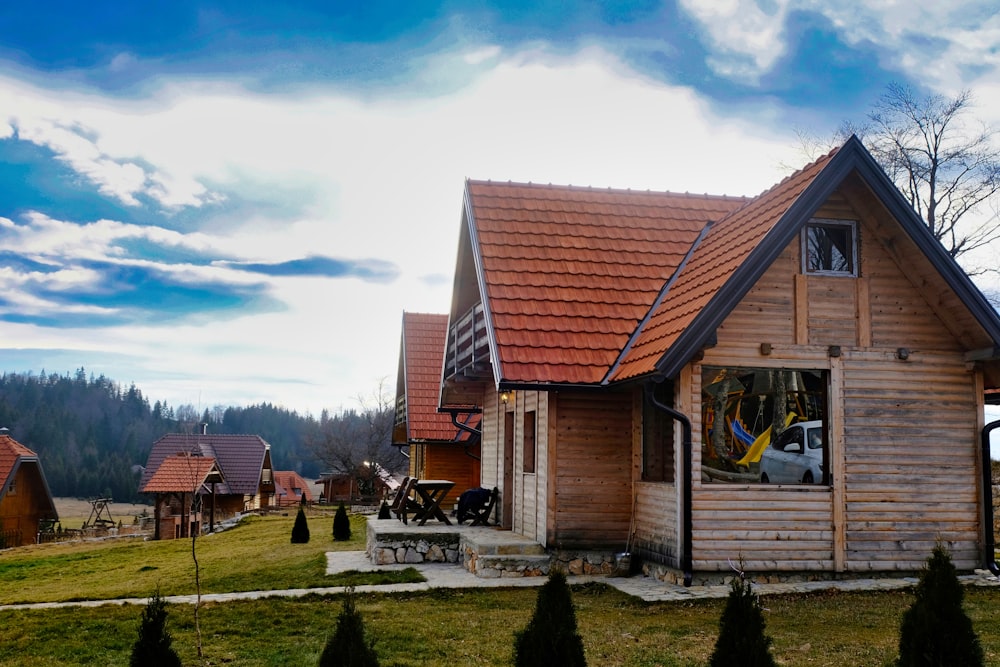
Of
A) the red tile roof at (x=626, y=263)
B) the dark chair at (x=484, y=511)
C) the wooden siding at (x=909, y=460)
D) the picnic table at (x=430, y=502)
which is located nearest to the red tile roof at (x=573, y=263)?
the red tile roof at (x=626, y=263)

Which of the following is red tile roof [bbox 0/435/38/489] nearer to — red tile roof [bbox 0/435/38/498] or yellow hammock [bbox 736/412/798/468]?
red tile roof [bbox 0/435/38/498]

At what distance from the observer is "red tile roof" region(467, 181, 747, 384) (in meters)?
12.7

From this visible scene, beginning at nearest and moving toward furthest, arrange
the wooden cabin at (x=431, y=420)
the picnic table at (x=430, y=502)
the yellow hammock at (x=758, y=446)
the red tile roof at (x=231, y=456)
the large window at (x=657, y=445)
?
the yellow hammock at (x=758, y=446), the large window at (x=657, y=445), the picnic table at (x=430, y=502), the wooden cabin at (x=431, y=420), the red tile roof at (x=231, y=456)

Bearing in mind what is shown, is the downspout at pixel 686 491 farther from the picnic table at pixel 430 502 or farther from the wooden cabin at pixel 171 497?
the wooden cabin at pixel 171 497

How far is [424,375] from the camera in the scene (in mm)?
26312

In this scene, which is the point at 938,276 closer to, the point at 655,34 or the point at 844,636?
the point at 844,636

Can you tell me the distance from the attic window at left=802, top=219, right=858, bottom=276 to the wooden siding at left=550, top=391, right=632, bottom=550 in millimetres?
3248

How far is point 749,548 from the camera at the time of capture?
11047 mm

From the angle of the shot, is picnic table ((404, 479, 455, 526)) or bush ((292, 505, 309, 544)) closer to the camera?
picnic table ((404, 479, 455, 526))

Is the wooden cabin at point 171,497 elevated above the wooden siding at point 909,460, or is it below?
below

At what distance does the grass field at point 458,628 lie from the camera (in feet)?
25.1

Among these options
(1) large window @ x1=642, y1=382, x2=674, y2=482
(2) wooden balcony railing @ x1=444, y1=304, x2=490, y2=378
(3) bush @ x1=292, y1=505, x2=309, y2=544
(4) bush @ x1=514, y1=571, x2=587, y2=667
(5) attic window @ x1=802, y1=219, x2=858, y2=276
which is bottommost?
(3) bush @ x1=292, y1=505, x2=309, y2=544

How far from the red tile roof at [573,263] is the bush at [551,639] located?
257 inches

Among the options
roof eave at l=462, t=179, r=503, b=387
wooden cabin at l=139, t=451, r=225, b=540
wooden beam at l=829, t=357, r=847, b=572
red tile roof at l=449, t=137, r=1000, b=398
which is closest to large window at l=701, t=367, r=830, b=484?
wooden beam at l=829, t=357, r=847, b=572
